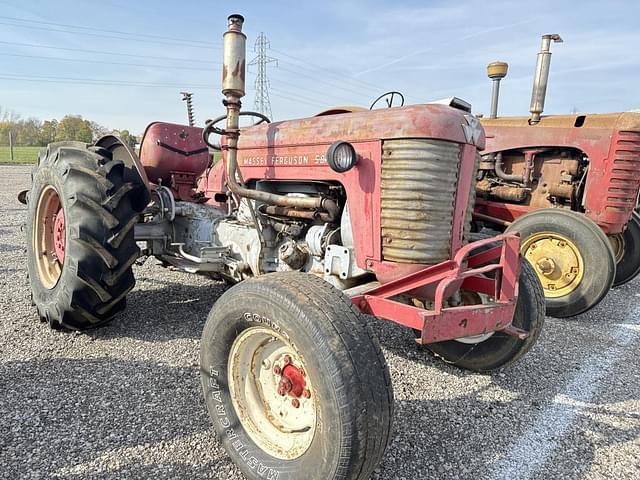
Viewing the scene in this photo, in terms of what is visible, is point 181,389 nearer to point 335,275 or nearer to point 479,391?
point 335,275

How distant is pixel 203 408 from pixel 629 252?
5.82m

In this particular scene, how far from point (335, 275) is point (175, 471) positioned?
134cm

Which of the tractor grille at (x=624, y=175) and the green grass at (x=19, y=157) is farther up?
the tractor grille at (x=624, y=175)

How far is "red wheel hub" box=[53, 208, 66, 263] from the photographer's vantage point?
12.1 ft

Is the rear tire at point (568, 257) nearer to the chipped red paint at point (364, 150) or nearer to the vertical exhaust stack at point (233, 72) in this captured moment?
the chipped red paint at point (364, 150)

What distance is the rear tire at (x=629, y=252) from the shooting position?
5902 mm

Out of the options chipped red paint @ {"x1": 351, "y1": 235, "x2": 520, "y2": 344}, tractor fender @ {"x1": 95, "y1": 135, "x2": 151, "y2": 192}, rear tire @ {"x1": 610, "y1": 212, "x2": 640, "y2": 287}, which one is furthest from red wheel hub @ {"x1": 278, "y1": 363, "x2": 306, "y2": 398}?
rear tire @ {"x1": 610, "y1": 212, "x2": 640, "y2": 287}

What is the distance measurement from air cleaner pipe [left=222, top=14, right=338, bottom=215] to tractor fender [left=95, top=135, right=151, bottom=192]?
0.94 meters

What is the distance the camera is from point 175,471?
2053 millimetres

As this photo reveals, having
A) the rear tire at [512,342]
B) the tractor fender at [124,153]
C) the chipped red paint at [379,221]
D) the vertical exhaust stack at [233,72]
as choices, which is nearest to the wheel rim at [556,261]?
the rear tire at [512,342]

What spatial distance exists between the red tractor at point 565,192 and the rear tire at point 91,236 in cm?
381

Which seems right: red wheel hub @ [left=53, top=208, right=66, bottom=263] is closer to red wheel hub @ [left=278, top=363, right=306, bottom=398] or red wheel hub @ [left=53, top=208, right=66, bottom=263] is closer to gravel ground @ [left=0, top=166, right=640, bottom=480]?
gravel ground @ [left=0, top=166, right=640, bottom=480]

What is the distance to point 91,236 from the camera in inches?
124

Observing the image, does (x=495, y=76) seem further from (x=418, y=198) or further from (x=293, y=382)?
(x=293, y=382)
